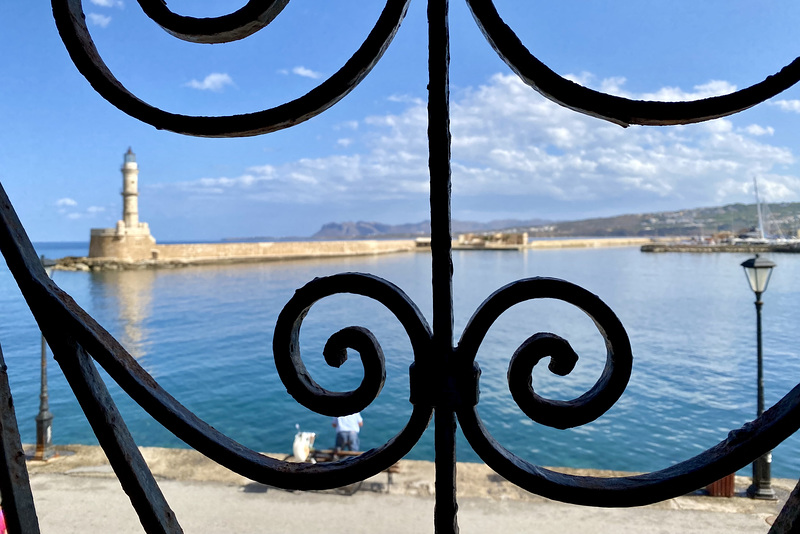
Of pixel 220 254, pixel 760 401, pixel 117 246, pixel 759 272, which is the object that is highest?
pixel 117 246

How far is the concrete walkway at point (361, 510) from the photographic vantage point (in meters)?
4.33

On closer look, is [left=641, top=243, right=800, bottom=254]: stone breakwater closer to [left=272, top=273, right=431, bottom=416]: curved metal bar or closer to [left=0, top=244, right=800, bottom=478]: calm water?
[left=0, top=244, right=800, bottom=478]: calm water

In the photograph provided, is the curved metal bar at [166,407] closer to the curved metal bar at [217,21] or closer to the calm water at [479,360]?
the curved metal bar at [217,21]

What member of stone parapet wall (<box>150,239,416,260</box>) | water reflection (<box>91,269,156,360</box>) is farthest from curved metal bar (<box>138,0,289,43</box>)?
stone parapet wall (<box>150,239,416,260</box>)

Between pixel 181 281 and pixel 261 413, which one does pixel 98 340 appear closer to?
pixel 261 413

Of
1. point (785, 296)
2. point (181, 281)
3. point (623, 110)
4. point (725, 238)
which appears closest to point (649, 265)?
point (785, 296)

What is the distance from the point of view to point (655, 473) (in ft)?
1.44

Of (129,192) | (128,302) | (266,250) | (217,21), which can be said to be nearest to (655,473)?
(217,21)

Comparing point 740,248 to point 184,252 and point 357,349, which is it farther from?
point 357,349

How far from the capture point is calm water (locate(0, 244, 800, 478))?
31.5 feet

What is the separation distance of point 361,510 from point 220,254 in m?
35.3

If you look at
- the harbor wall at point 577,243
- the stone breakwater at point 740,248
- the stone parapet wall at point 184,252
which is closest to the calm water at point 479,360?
the stone parapet wall at point 184,252

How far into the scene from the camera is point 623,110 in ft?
1.45

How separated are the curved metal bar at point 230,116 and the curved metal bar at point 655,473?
32cm
